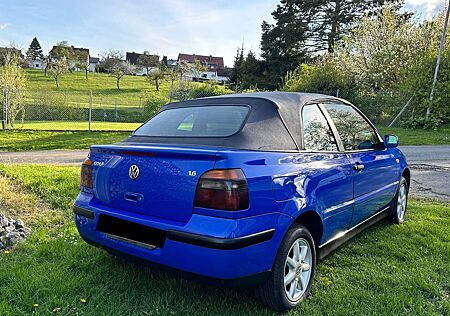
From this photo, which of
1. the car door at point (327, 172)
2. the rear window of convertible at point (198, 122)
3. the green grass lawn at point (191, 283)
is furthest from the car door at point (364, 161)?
the rear window of convertible at point (198, 122)

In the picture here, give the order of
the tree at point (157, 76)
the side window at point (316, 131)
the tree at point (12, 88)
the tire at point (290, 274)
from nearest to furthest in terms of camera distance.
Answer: the tire at point (290, 274)
the side window at point (316, 131)
the tree at point (12, 88)
the tree at point (157, 76)

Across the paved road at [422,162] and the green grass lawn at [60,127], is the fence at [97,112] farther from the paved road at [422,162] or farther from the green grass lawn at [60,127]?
the paved road at [422,162]

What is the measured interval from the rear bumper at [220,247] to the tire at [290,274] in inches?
4.3

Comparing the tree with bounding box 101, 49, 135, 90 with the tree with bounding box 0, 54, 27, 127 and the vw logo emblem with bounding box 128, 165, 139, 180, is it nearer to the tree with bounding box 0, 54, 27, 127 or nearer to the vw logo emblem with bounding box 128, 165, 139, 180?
the tree with bounding box 0, 54, 27, 127

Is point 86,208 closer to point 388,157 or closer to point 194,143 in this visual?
point 194,143

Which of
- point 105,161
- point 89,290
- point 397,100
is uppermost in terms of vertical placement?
point 397,100

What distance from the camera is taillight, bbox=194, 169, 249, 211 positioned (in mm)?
2117

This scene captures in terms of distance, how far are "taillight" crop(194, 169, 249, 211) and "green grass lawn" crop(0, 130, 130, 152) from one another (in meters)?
11.1

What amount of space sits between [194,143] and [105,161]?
0.69 metres

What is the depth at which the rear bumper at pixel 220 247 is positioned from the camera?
6.84 ft

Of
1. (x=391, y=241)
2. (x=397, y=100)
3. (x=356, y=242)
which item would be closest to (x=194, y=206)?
(x=356, y=242)

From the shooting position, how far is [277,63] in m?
33.0

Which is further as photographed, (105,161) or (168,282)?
(168,282)

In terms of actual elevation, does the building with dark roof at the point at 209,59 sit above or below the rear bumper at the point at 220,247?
above
